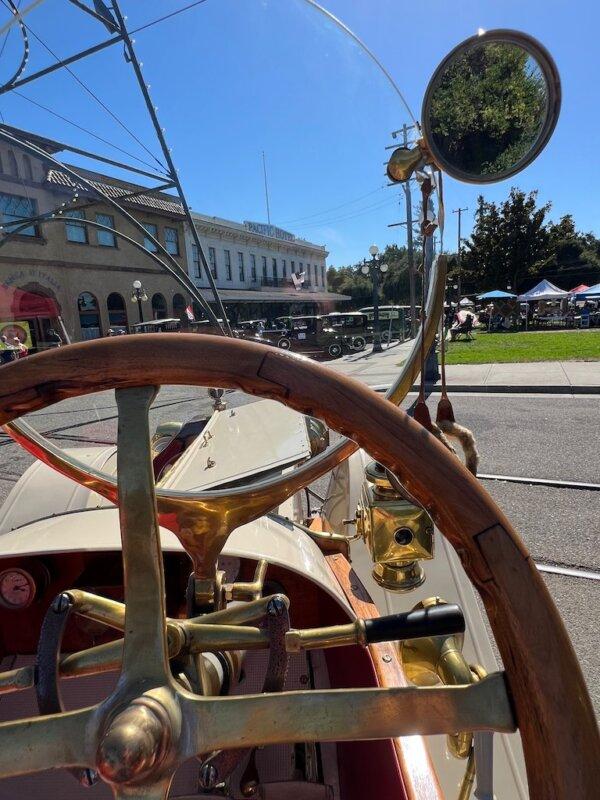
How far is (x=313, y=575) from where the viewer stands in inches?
46.9

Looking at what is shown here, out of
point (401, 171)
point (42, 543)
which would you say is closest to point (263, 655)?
point (42, 543)

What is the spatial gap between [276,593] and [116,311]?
0.64 meters

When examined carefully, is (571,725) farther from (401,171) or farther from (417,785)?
(401,171)

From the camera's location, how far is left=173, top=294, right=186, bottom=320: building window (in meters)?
1.06

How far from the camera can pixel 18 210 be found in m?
1.03

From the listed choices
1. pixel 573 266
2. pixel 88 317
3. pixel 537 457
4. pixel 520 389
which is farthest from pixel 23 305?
pixel 573 266

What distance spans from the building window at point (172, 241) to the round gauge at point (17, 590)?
929 millimetres

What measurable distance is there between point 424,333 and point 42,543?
102cm

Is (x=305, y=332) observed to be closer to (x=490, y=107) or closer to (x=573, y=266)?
(x=490, y=107)

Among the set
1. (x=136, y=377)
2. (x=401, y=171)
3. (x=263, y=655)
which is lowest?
(x=263, y=655)

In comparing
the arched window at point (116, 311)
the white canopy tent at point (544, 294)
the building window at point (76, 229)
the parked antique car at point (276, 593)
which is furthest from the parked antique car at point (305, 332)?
the white canopy tent at point (544, 294)

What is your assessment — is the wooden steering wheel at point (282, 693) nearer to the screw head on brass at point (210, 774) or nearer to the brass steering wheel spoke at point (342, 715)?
the brass steering wheel spoke at point (342, 715)

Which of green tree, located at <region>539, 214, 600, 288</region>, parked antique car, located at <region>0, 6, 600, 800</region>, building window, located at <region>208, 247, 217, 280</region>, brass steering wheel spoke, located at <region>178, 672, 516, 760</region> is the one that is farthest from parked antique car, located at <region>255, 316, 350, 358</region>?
green tree, located at <region>539, 214, 600, 288</region>

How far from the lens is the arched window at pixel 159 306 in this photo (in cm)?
102
